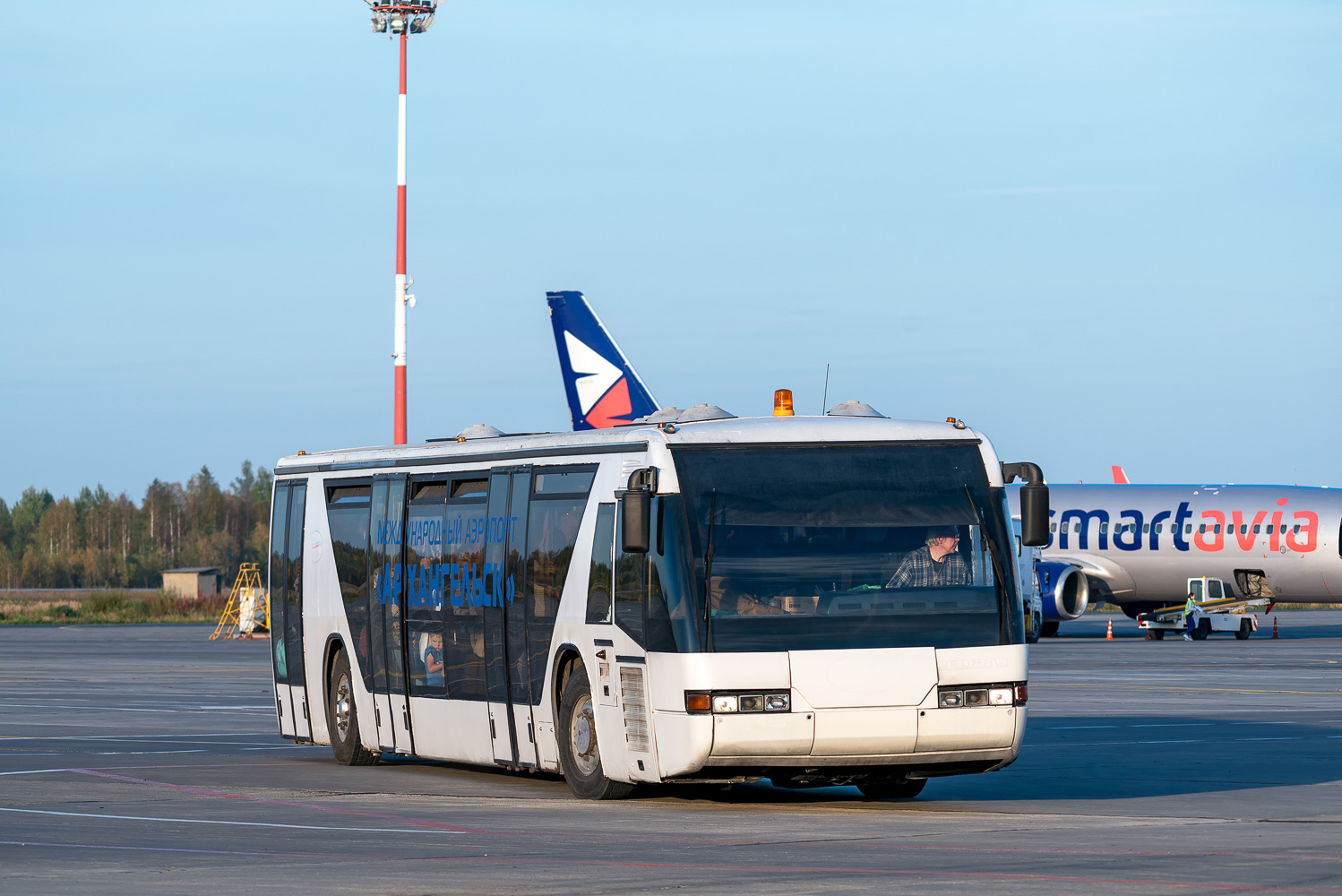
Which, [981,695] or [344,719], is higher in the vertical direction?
[981,695]

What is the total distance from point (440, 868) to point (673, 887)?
1.72m

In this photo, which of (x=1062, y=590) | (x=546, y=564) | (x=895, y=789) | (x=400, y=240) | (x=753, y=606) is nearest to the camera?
(x=753, y=606)

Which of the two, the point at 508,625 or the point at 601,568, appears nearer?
the point at 601,568

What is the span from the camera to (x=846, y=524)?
15812 millimetres

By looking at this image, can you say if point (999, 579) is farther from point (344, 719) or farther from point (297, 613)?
point (297, 613)

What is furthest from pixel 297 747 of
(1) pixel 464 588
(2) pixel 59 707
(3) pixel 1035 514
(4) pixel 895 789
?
(3) pixel 1035 514

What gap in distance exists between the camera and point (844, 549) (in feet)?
51.5

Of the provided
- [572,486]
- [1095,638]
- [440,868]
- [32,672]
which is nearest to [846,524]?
[572,486]

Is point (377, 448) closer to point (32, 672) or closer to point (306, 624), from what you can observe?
point (306, 624)

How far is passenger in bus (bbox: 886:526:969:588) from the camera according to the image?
15758 mm

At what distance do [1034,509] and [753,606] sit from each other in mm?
2322

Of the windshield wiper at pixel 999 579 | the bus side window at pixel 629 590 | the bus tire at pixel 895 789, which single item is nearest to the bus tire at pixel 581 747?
the bus side window at pixel 629 590

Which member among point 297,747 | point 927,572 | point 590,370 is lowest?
point 297,747

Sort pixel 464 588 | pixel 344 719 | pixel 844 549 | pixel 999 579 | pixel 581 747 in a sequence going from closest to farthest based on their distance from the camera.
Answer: pixel 844 549
pixel 999 579
pixel 581 747
pixel 464 588
pixel 344 719
